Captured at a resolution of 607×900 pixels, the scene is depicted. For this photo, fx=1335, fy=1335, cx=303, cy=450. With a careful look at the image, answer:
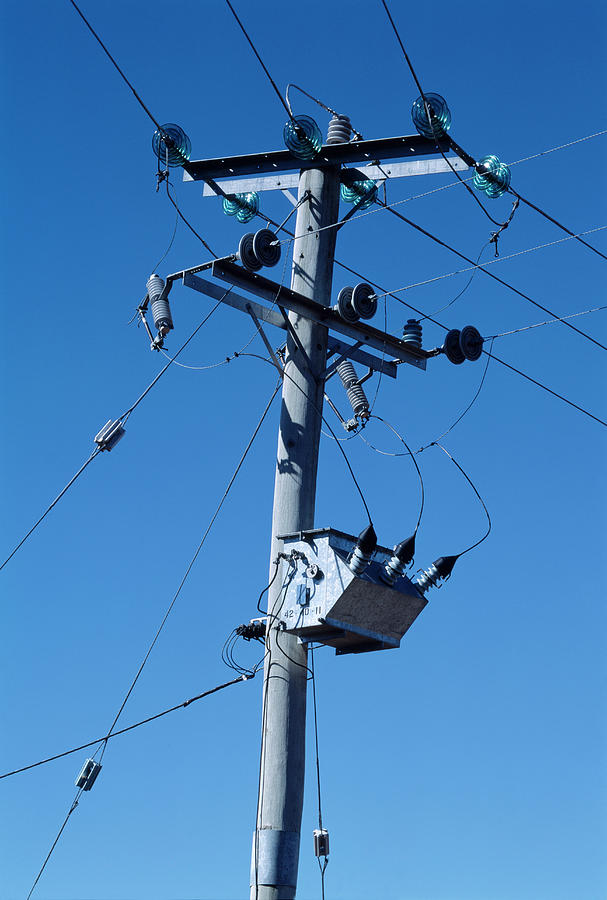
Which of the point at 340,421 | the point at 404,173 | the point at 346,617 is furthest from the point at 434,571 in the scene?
the point at 404,173

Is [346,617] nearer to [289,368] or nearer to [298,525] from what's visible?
[298,525]

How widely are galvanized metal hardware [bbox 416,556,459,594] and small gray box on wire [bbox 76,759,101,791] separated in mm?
3801

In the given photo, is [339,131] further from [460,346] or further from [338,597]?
[338,597]

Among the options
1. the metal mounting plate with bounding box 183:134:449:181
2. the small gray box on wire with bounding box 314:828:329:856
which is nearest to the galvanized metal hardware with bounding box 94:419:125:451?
the metal mounting plate with bounding box 183:134:449:181

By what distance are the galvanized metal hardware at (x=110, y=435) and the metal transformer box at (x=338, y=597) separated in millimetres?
2219

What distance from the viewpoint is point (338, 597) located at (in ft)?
37.9

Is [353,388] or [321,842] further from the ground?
[353,388]

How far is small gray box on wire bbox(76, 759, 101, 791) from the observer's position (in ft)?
43.1

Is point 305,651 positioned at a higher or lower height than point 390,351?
lower

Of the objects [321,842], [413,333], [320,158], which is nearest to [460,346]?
[413,333]

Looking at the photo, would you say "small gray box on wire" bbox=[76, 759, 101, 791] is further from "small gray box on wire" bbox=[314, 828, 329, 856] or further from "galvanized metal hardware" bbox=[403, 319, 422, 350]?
"galvanized metal hardware" bbox=[403, 319, 422, 350]

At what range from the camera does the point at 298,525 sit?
40.2ft

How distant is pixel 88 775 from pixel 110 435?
3.36 meters

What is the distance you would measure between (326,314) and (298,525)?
2.22 metres
